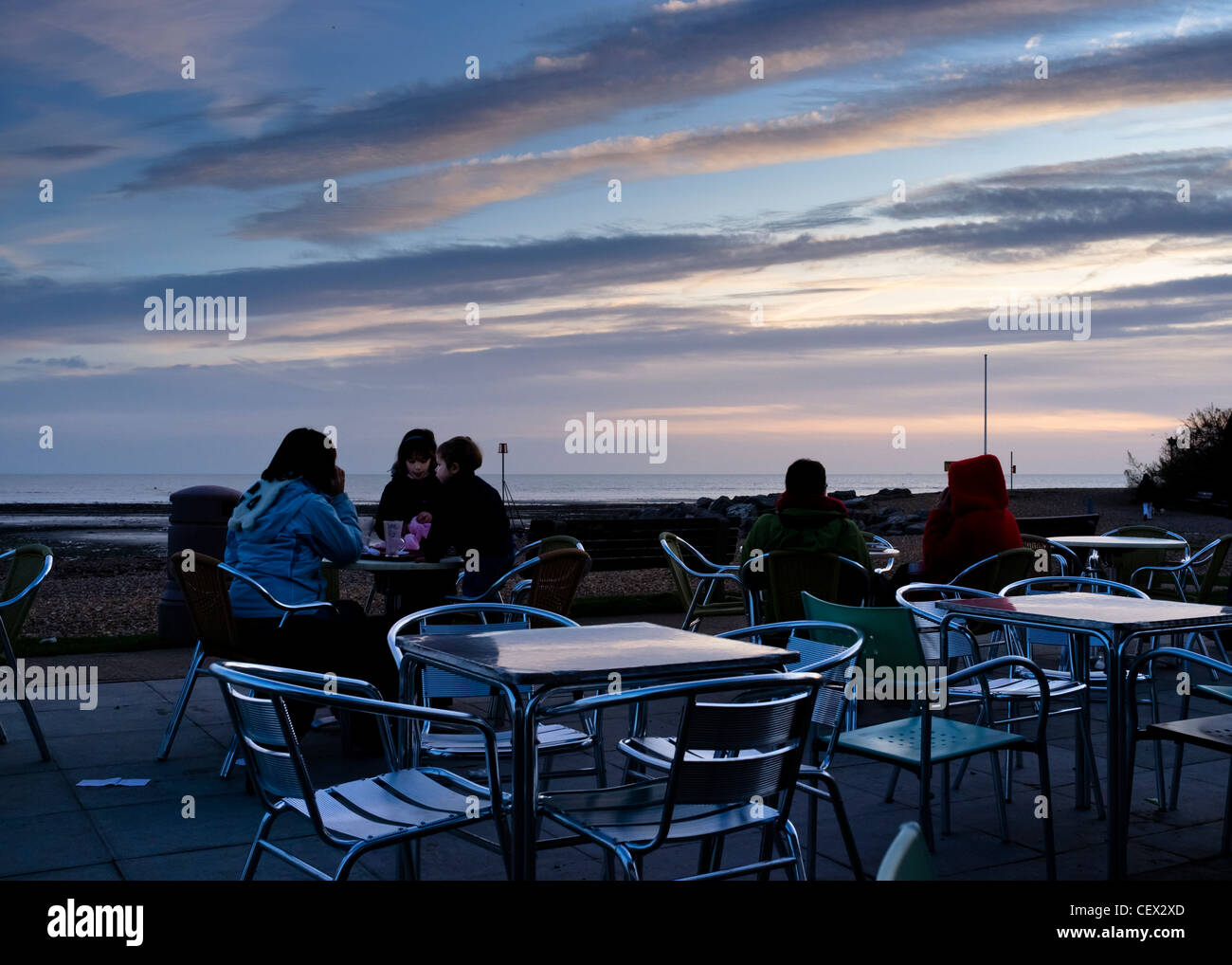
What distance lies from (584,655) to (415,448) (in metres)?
5.07

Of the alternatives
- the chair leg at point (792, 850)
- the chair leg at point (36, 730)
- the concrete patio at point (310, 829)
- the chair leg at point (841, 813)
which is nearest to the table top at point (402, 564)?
the concrete patio at point (310, 829)

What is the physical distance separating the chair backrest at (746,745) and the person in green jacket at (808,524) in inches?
145

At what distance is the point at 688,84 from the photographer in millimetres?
11578

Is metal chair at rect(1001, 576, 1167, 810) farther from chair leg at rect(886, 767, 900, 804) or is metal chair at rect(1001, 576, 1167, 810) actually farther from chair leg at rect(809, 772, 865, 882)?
chair leg at rect(809, 772, 865, 882)

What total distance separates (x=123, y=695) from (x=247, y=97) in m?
6.51

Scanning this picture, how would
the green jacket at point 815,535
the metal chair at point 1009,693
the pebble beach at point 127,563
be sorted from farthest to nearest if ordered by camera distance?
the pebble beach at point 127,563 → the green jacket at point 815,535 → the metal chair at point 1009,693

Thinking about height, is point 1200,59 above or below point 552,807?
above

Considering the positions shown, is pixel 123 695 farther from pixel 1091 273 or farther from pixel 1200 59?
pixel 1200 59

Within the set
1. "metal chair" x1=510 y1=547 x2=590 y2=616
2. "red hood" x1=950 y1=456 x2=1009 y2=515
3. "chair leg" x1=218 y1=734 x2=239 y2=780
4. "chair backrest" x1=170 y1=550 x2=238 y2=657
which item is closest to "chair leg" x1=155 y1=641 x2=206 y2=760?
"chair backrest" x1=170 y1=550 x2=238 y2=657

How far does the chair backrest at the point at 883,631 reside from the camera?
379cm

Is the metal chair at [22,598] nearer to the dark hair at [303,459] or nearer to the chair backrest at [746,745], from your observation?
the dark hair at [303,459]

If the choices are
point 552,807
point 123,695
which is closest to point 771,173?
point 123,695

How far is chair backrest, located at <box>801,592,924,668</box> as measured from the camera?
3795 millimetres
